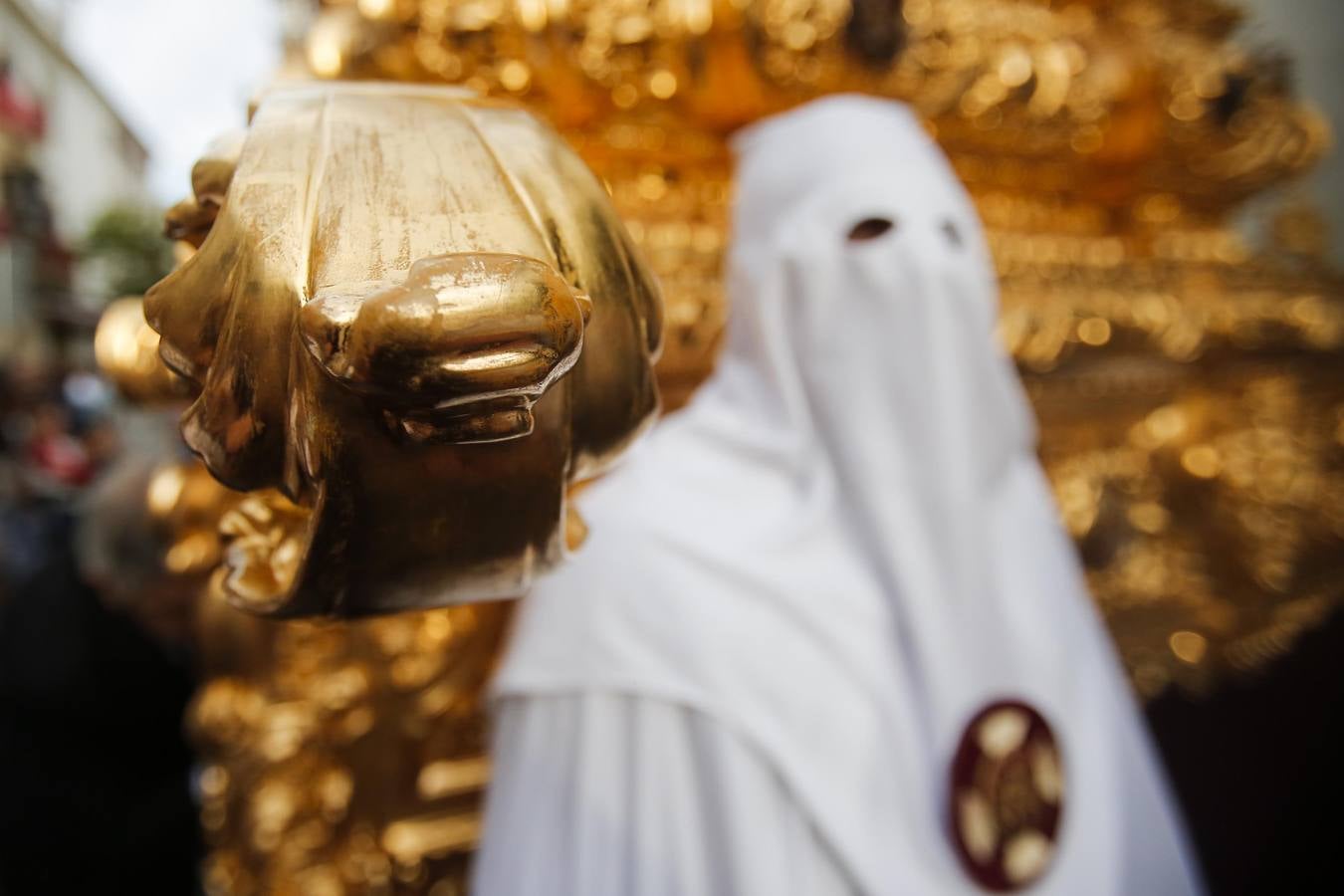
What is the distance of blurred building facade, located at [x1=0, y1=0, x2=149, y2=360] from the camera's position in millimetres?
1914

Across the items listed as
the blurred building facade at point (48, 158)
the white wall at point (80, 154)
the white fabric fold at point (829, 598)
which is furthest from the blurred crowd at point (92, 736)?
the white wall at point (80, 154)

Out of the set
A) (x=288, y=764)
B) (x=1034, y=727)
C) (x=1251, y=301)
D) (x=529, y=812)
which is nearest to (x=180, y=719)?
(x=288, y=764)

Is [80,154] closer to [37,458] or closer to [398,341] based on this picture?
[37,458]

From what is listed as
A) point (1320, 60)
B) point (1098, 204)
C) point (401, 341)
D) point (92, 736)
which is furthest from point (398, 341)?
point (1320, 60)

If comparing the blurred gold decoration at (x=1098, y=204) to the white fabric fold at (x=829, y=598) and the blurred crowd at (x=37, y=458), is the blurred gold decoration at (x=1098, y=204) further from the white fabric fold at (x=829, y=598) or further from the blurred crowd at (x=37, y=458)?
the blurred crowd at (x=37, y=458)

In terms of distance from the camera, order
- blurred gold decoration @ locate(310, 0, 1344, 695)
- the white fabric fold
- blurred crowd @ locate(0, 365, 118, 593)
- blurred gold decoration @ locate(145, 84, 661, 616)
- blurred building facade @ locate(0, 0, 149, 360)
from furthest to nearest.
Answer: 1. blurred building facade @ locate(0, 0, 149, 360)
2. blurred crowd @ locate(0, 365, 118, 593)
3. blurred gold decoration @ locate(310, 0, 1344, 695)
4. the white fabric fold
5. blurred gold decoration @ locate(145, 84, 661, 616)

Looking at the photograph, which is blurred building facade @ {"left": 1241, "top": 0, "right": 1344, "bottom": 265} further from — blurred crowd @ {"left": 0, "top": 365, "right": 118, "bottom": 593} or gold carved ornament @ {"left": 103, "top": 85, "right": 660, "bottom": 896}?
blurred crowd @ {"left": 0, "top": 365, "right": 118, "bottom": 593}

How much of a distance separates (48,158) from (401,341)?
3.03m

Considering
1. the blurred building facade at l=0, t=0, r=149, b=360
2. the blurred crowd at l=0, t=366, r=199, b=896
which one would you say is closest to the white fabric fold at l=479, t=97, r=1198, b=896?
the blurred crowd at l=0, t=366, r=199, b=896

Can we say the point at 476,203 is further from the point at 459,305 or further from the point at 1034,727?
the point at 1034,727

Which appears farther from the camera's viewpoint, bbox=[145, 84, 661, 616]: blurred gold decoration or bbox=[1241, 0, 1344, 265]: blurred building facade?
bbox=[1241, 0, 1344, 265]: blurred building facade

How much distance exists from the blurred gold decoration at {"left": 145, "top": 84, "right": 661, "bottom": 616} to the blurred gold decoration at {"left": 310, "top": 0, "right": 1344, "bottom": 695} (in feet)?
1.45

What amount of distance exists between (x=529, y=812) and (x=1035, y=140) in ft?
3.43

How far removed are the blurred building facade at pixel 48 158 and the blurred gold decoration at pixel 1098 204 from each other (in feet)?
5.80
